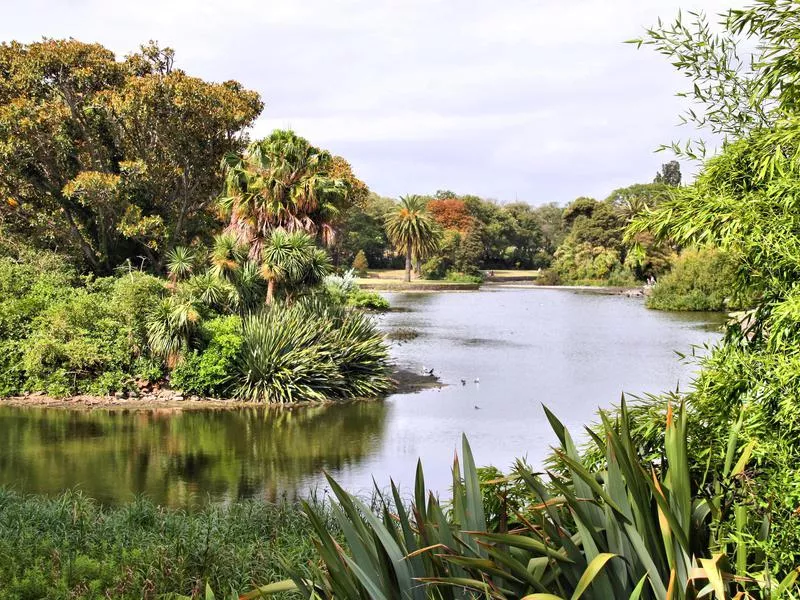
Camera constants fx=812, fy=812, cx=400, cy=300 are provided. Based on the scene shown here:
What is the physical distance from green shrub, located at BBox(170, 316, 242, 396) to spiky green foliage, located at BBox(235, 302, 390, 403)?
244mm

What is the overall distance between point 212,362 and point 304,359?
171cm

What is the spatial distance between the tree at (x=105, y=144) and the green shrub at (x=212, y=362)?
757 centimetres

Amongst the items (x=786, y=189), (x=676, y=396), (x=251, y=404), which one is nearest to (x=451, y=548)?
(x=676, y=396)

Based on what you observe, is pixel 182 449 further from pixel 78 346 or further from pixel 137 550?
pixel 137 550

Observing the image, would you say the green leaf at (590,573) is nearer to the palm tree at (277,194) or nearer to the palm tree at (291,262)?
the palm tree at (291,262)

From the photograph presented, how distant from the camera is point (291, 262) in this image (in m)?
16.0

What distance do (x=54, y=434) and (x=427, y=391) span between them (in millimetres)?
7206

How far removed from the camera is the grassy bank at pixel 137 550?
4.73m

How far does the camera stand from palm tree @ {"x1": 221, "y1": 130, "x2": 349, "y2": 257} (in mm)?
17078

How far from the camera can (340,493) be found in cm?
299

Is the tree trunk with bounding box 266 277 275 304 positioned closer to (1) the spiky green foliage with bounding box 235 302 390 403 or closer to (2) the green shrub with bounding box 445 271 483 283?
(1) the spiky green foliage with bounding box 235 302 390 403

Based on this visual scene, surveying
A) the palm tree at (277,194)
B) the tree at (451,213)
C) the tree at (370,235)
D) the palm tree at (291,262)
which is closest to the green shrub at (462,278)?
the tree at (370,235)

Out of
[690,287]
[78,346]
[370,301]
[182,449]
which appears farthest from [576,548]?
[690,287]

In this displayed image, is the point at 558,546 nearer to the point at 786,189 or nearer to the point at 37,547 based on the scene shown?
the point at 786,189
